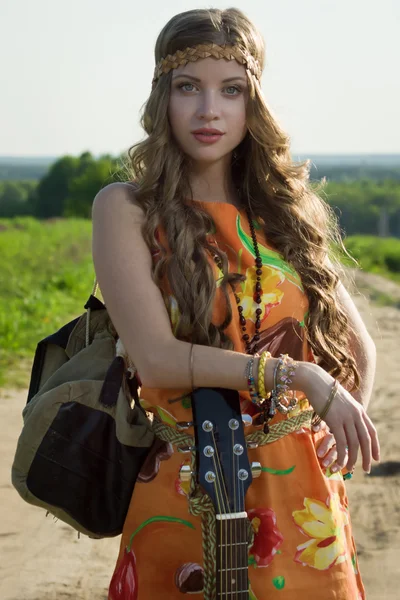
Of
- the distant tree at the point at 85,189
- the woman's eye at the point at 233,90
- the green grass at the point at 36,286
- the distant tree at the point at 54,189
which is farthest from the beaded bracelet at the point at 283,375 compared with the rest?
the distant tree at the point at 54,189

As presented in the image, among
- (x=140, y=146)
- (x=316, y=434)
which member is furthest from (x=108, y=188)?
(x=316, y=434)

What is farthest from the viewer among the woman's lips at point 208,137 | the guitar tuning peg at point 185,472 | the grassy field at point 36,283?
the grassy field at point 36,283

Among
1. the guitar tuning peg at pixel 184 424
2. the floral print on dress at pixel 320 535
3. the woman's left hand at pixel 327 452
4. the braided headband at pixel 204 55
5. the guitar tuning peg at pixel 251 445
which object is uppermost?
the braided headband at pixel 204 55

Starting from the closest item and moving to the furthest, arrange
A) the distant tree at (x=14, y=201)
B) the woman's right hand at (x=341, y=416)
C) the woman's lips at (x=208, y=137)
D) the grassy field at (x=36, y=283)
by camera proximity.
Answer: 1. the woman's right hand at (x=341, y=416)
2. the woman's lips at (x=208, y=137)
3. the grassy field at (x=36, y=283)
4. the distant tree at (x=14, y=201)

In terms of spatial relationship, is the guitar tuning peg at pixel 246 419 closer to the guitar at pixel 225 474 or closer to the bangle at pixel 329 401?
the guitar at pixel 225 474

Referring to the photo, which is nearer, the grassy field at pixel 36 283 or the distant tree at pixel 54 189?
the grassy field at pixel 36 283

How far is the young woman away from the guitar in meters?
0.03

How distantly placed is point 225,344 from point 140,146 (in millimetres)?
564

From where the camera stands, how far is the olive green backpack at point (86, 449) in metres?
2.18

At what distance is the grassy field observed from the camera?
849 centimetres

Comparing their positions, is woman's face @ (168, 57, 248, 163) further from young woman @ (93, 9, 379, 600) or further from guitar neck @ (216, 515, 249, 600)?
guitar neck @ (216, 515, 249, 600)

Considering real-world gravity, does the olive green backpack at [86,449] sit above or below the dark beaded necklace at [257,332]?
below

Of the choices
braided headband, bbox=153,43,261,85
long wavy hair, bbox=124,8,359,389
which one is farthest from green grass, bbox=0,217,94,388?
braided headband, bbox=153,43,261,85

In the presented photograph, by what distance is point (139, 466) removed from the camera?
7.34 feet
